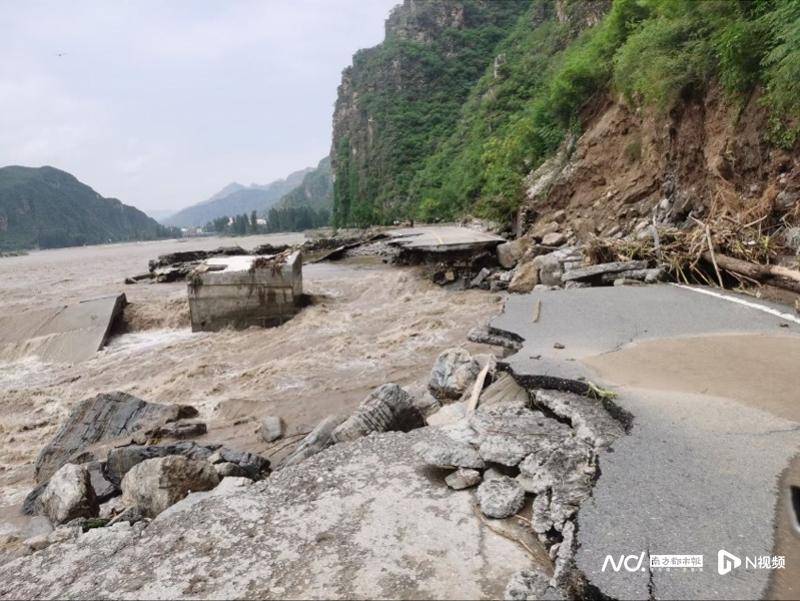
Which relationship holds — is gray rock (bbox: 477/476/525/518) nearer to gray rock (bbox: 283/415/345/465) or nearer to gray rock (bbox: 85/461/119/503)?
gray rock (bbox: 283/415/345/465)

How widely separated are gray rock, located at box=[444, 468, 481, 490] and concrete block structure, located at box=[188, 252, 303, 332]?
1193cm

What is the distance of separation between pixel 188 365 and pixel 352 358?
3741mm

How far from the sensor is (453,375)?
17.2 feet

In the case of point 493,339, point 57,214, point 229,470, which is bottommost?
point 229,470

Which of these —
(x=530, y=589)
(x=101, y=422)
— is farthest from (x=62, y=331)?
(x=530, y=589)

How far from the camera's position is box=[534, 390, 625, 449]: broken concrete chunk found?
326cm

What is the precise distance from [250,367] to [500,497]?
27.2 feet

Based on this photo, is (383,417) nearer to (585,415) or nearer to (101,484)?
(585,415)

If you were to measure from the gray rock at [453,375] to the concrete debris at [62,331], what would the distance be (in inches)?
416

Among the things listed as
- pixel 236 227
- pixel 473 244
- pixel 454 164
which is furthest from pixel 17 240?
pixel 473 244

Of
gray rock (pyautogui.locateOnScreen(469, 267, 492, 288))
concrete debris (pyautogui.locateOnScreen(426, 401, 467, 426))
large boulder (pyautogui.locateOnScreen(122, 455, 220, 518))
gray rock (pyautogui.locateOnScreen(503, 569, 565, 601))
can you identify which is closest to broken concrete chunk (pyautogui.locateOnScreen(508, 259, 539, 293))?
gray rock (pyautogui.locateOnScreen(469, 267, 492, 288))

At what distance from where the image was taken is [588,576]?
2.10 meters

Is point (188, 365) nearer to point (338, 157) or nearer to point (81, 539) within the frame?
point (81, 539)

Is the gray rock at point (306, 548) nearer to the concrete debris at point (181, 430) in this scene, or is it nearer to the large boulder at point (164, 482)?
the large boulder at point (164, 482)
